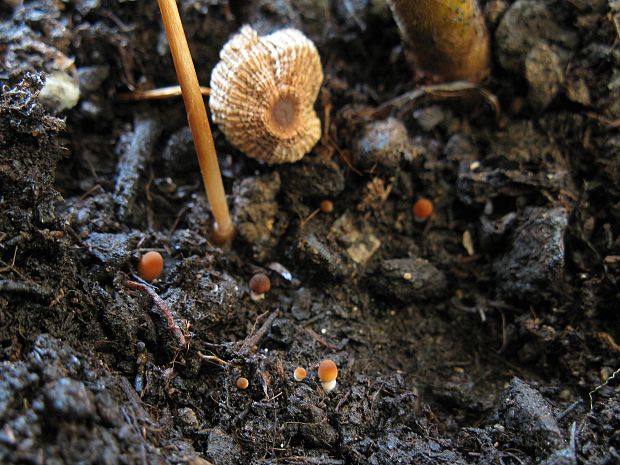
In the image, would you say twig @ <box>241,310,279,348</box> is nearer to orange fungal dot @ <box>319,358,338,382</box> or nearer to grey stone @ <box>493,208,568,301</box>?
orange fungal dot @ <box>319,358,338,382</box>

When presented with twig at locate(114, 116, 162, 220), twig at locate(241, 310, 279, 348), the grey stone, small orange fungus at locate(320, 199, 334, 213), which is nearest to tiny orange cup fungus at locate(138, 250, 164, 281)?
twig at locate(114, 116, 162, 220)

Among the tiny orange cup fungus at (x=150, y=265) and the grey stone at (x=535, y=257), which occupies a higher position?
the tiny orange cup fungus at (x=150, y=265)

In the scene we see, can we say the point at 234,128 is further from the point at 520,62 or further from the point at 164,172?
the point at 520,62

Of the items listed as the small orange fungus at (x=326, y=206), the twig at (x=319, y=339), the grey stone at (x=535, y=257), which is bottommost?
the twig at (x=319, y=339)

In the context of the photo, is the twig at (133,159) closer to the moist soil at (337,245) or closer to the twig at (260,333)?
the moist soil at (337,245)

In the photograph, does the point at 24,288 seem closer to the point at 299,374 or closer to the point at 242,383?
the point at 242,383

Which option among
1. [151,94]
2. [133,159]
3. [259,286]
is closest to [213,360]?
[259,286]

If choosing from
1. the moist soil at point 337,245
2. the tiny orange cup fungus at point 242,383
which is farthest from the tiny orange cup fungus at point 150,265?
the tiny orange cup fungus at point 242,383

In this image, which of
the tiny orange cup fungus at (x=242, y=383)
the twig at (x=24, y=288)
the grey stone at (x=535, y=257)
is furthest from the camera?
the grey stone at (x=535, y=257)
